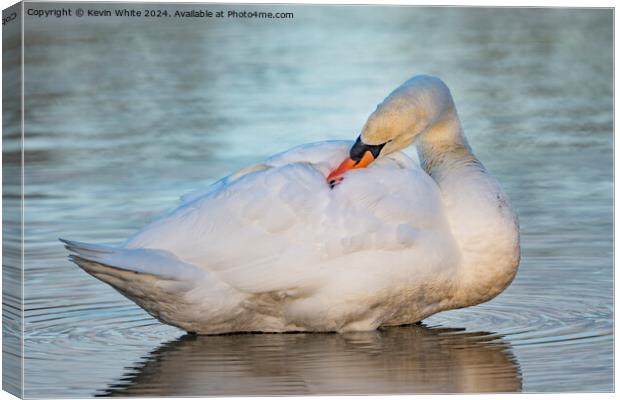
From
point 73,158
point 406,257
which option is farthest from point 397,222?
point 73,158

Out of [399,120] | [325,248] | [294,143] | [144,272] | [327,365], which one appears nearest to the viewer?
[327,365]

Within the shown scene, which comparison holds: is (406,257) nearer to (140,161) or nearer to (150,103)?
(140,161)

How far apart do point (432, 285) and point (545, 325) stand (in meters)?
0.67

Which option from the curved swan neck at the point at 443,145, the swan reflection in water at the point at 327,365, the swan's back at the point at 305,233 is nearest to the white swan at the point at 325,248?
the swan's back at the point at 305,233

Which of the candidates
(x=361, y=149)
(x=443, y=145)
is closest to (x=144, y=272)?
(x=361, y=149)

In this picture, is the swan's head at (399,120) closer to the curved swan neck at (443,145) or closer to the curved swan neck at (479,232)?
the curved swan neck at (443,145)

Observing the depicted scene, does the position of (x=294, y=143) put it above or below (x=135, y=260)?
above

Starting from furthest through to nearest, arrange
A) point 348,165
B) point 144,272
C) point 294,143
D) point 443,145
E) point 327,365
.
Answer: point 294,143 < point 443,145 < point 348,165 < point 144,272 < point 327,365

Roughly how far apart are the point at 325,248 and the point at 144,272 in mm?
943

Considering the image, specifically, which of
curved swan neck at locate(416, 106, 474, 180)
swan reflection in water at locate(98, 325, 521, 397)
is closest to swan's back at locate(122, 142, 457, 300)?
swan reflection in water at locate(98, 325, 521, 397)

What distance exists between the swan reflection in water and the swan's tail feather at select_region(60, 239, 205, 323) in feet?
0.94

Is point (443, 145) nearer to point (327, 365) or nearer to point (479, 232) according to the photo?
point (479, 232)

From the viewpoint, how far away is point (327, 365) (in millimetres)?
9508

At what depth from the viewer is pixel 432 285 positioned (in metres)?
10.0
